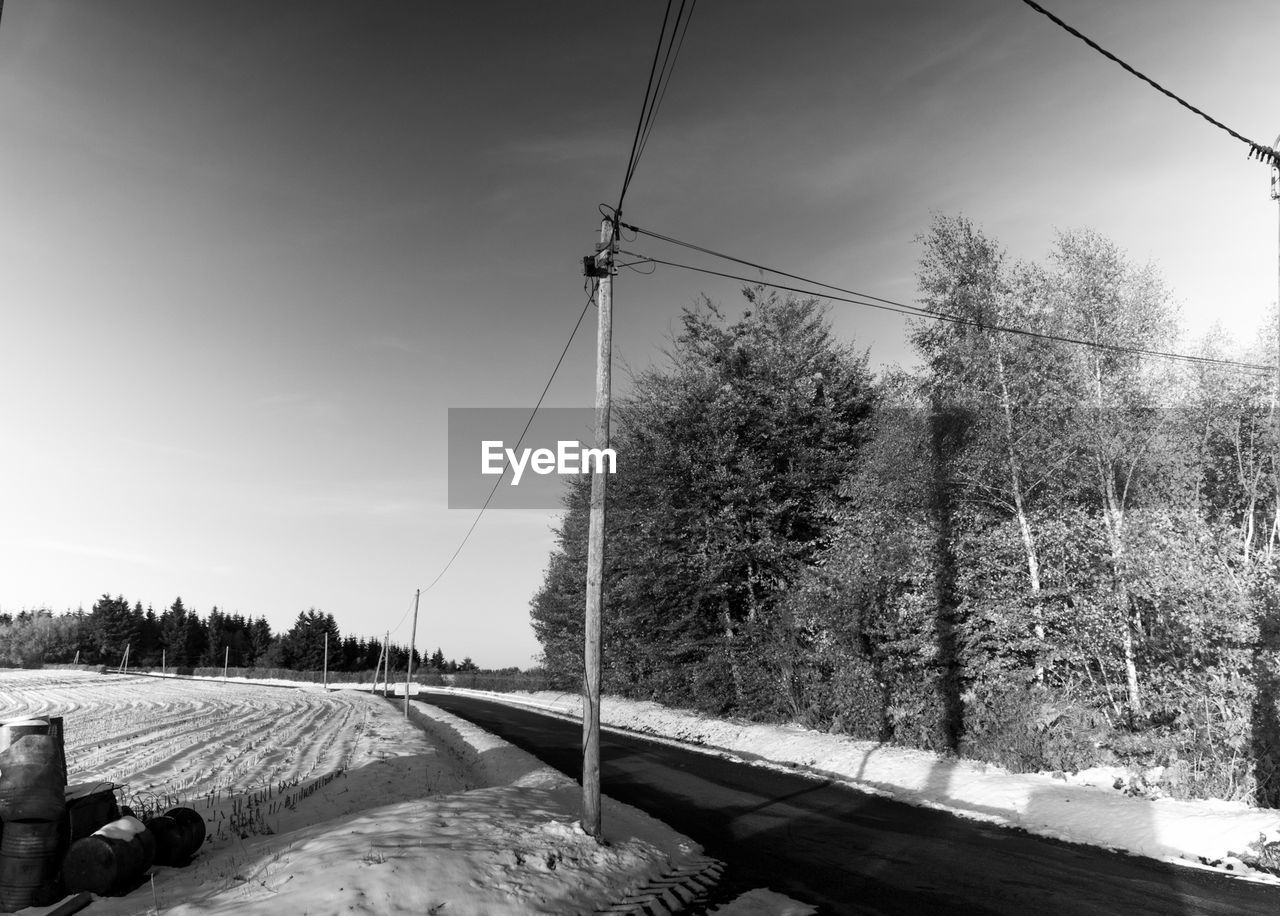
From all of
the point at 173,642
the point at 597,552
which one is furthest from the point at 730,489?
the point at 173,642

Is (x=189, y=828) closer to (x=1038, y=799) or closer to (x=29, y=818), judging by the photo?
(x=29, y=818)

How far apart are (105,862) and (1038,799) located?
40.1ft

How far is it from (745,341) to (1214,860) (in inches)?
848

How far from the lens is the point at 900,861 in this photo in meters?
8.16

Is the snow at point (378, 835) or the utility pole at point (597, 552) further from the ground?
the utility pole at point (597, 552)

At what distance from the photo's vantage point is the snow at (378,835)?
5.89m

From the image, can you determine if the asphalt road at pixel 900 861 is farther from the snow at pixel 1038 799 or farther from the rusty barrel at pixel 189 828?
the rusty barrel at pixel 189 828

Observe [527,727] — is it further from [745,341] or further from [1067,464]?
[1067,464]

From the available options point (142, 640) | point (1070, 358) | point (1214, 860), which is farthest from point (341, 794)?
point (142, 640)

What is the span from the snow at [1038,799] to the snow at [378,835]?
17.1 feet

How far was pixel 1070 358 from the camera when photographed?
1650 cm

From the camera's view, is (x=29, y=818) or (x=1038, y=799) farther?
(x=1038, y=799)

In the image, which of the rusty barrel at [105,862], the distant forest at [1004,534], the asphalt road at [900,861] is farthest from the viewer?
the distant forest at [1004,534]

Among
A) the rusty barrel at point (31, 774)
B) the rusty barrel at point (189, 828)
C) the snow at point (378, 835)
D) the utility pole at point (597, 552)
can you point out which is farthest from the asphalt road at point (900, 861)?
the rusty barrel at point (31, 774)
